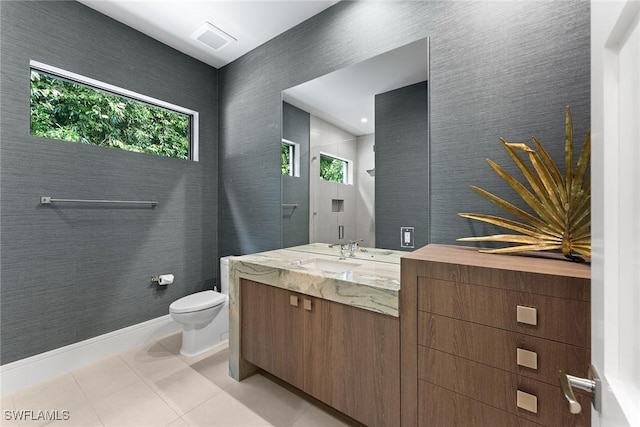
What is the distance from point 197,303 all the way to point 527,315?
2.17 m

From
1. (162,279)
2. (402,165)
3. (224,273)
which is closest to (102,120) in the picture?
(162,279)

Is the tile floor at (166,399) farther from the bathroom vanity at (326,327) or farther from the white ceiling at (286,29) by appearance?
the white ceiling at (286,29)

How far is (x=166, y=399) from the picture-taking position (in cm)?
170

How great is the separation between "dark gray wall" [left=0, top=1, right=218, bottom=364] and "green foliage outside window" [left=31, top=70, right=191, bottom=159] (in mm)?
110

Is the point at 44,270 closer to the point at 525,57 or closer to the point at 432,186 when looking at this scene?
the point at 432,186

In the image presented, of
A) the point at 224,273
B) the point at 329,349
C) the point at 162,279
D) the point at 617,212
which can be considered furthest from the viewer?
the point at 224,273

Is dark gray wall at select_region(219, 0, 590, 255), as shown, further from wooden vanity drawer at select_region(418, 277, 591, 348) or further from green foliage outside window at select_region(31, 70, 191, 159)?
green foliage outside window at select_region(31, 70, 191, 159)

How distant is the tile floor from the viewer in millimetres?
1536

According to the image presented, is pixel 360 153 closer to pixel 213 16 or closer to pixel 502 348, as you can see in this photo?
pixel 502 348

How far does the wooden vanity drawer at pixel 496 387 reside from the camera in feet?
2.89

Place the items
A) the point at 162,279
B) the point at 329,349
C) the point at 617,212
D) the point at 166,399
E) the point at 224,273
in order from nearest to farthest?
the point at 617,212, the point at 329,349, the point at 166,399, the point at 162,279, the point at 224,273

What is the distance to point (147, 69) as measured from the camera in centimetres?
245

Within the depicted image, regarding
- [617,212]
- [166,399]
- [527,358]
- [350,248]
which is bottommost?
[166,399]

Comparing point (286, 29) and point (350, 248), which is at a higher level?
point (286, 29)
